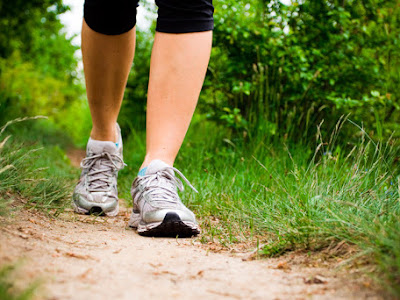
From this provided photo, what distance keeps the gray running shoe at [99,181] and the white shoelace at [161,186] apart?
406 millimetres

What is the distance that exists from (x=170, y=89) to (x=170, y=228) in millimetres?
566

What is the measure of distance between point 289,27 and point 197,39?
63.4 inches

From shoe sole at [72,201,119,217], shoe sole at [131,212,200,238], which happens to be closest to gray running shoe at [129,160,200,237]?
shoe sole at [131,212,200,238]

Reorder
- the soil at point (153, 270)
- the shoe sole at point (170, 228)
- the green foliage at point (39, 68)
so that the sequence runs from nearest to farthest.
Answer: the soil at point (153, 270)
the shoe sole at point (170, 228)
the green foliage at point (39, 68)

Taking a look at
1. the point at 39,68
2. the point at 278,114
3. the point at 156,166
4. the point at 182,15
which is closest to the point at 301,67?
the point at 278,114

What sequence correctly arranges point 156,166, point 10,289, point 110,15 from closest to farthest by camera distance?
point 10,289, point 156,166, point 110,15

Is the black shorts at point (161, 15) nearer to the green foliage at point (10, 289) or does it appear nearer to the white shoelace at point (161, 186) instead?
the white shoelace at point (161, 186)

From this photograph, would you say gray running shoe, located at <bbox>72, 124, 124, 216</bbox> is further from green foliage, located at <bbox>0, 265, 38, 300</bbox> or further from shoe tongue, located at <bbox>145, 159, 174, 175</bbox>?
green foliage, located at <bbox>0, 265, 38, 300</bbox>

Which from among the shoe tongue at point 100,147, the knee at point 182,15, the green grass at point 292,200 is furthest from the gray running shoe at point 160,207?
the knee at point 182,15

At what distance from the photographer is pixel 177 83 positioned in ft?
5.68

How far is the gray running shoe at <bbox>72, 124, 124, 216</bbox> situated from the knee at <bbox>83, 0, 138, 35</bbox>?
1.87 feet

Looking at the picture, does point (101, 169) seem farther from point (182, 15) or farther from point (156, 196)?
point (182, 15)

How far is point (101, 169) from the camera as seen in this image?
2.10 m

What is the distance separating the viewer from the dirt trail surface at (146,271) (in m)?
0.93
